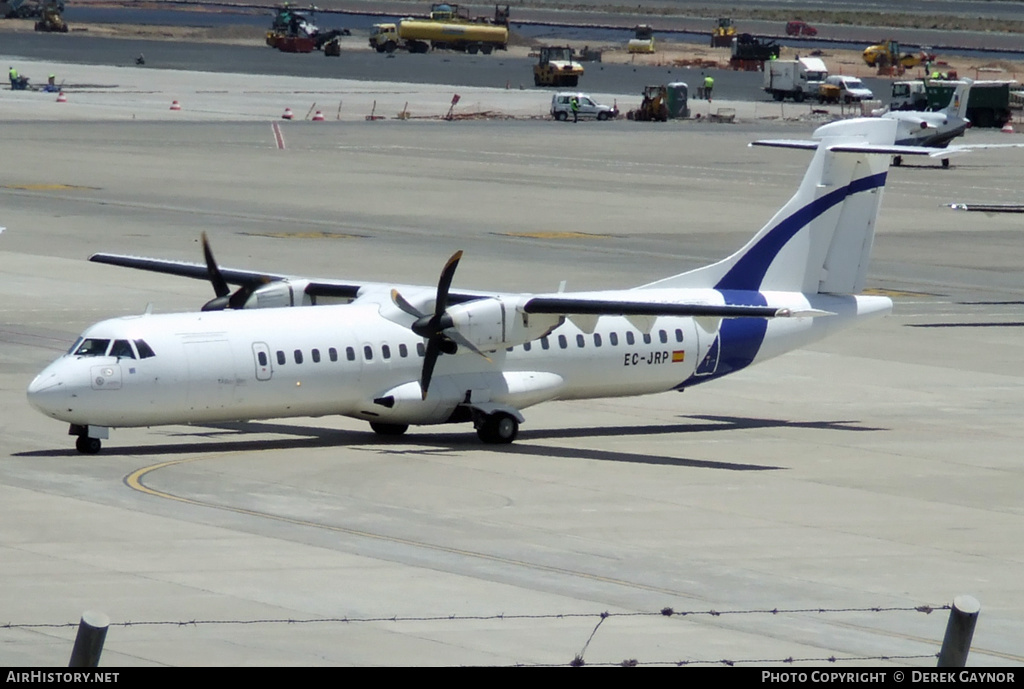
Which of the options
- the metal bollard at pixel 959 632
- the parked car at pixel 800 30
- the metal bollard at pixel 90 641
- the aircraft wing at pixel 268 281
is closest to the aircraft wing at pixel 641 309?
the aircraft wing at pixel 268 281

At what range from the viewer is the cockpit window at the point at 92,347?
27917 millimetres

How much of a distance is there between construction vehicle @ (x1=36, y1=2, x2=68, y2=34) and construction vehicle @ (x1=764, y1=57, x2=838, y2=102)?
278 ft

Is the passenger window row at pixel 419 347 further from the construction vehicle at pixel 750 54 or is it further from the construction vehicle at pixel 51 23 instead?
the construction vehicle at pixel 51 23

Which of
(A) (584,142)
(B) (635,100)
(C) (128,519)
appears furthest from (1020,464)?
(B) (635,100)

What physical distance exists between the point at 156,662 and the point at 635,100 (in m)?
116

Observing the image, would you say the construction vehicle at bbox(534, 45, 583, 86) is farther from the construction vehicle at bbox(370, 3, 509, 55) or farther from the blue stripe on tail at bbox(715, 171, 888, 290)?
the blue stripe on tail at bbox(715, 171, 888, 290)

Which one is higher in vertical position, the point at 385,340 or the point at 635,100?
the point at 385,340

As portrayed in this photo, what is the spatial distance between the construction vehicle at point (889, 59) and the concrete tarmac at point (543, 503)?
104 m

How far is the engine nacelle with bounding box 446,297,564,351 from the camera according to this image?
98.6 feet

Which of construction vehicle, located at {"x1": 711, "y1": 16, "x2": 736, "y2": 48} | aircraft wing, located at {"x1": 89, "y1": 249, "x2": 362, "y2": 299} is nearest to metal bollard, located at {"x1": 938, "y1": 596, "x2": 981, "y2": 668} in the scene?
aircraft wing, located at {"x1": 89, "y1": 249, "x2": 362, "y2": 299}

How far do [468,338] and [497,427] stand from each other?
162cm

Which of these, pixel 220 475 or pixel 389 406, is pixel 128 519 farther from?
pixel 389 406

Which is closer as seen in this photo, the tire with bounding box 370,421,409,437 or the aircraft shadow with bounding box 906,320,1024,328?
the tire with bounding box 370,421,409,437
